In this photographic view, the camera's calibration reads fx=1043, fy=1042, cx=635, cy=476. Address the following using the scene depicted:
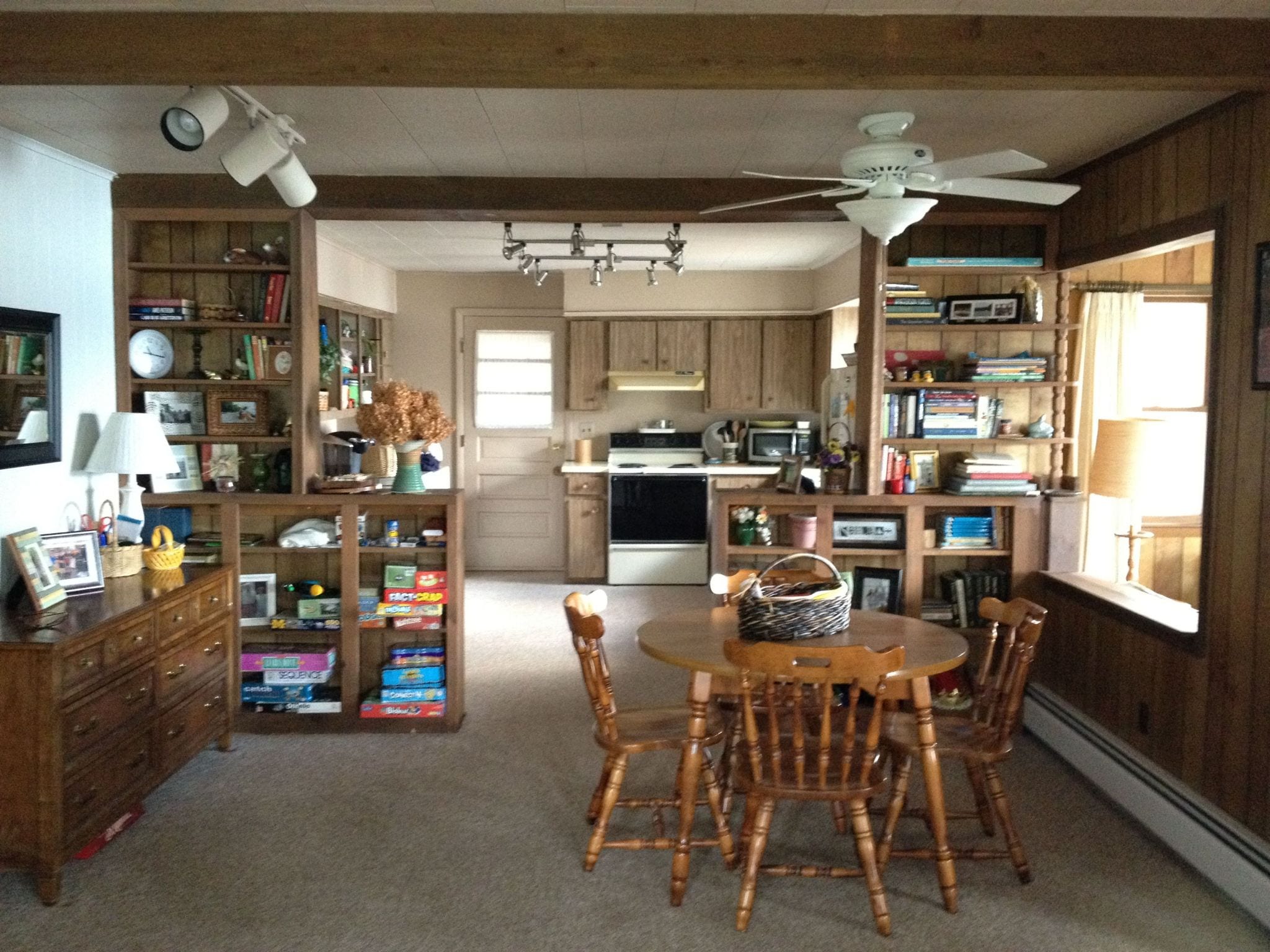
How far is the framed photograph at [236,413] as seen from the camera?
460 cm

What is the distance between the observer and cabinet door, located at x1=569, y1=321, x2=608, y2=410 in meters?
7.79

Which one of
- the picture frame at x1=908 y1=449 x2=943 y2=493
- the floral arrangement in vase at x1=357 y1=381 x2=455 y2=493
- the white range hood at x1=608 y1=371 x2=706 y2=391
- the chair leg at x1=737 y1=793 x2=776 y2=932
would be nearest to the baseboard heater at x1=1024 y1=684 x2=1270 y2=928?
the picture frame at x1=908 y1=449 x2=943 y2=493

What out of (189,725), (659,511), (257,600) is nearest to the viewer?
(189,725)

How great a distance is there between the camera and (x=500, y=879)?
10.3 ft

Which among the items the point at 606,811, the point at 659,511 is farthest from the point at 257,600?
the point at 659,511

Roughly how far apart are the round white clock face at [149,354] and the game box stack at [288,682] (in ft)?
4.22

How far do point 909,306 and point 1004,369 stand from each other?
19.6 inches

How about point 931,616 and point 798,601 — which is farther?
point 931,616

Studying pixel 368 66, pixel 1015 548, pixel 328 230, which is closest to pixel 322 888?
pixel 368 66

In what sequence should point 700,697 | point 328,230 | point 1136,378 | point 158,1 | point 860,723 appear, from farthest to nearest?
point 328,230, point 1136,378, point 860,723, point 700,697, point 158,1

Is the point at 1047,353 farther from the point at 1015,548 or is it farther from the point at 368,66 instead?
the point at 368,66

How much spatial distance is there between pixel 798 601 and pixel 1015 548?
189 centimetres

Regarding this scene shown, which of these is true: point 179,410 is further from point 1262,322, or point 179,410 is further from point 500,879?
point 1262,322

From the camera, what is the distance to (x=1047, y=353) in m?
4.66
